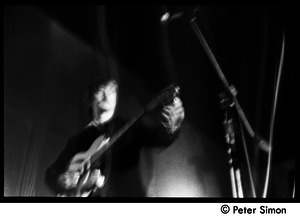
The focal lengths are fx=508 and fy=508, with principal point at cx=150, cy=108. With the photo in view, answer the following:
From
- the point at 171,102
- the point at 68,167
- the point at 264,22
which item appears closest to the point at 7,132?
the point at 68,167

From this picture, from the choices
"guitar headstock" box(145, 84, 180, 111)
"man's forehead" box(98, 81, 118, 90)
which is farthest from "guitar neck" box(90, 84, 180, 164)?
"man's forehead" box(98, 81, 118, 90)

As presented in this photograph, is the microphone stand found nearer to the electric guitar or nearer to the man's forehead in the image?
the electric guitar

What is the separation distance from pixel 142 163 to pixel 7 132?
16.6 inches

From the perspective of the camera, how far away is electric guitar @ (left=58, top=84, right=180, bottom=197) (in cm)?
151

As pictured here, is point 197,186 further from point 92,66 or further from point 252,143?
point 92,66

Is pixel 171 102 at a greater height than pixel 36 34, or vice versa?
pixel 36 34

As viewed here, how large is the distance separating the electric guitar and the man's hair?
0.11m

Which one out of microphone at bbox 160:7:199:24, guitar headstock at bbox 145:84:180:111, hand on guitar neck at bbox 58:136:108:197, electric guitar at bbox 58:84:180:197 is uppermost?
microphone at bbox 160:7:199:24

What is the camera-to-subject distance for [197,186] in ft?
4.97

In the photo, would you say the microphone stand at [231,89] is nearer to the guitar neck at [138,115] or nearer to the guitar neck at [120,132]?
the guitar neck at [138,115]

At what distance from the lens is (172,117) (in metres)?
1.54

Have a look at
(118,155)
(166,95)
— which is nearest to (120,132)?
(118,155)
